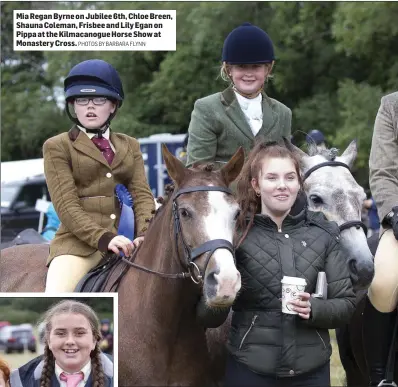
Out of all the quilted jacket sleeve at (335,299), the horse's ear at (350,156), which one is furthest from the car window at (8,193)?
the quilted jacket sleeve at (335,299)

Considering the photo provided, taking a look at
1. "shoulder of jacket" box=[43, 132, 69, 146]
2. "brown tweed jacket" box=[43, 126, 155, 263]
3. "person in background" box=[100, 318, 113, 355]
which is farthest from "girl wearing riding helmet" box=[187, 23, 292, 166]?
"person in background" box=[100, 318, 113, 355]

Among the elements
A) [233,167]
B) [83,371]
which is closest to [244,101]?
[233,167]

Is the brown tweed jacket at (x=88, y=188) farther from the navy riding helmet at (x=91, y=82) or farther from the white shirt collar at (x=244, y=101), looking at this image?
the white shirt collar at (x=244, y=101)

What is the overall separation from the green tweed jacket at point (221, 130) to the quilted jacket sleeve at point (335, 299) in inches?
48.2

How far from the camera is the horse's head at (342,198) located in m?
5.79

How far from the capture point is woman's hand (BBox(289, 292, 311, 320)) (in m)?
5.07

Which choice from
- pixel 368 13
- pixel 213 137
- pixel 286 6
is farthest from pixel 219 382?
pixel 286 6

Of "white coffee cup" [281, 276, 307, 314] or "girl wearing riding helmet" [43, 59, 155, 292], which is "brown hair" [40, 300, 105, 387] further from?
"girl wearing riding helmet" [43, 59, 155, 292]

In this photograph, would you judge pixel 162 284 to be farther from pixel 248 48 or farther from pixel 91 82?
pixel 248 48

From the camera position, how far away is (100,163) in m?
6.30

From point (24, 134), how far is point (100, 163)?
44.8 ft

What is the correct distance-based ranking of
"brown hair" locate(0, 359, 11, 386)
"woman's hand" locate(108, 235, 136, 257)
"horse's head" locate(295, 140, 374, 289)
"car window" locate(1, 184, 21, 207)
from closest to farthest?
"brown hair" locate(0, 359, 11, 386) → "horse's head" locate(295, 140, 374, 289) → "woman's hand" locate(108, 235, 136, 257) → "car window" locate(1, 184, 21, 207)

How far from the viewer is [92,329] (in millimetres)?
4844

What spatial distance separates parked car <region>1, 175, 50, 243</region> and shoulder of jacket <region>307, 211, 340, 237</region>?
14220mm
